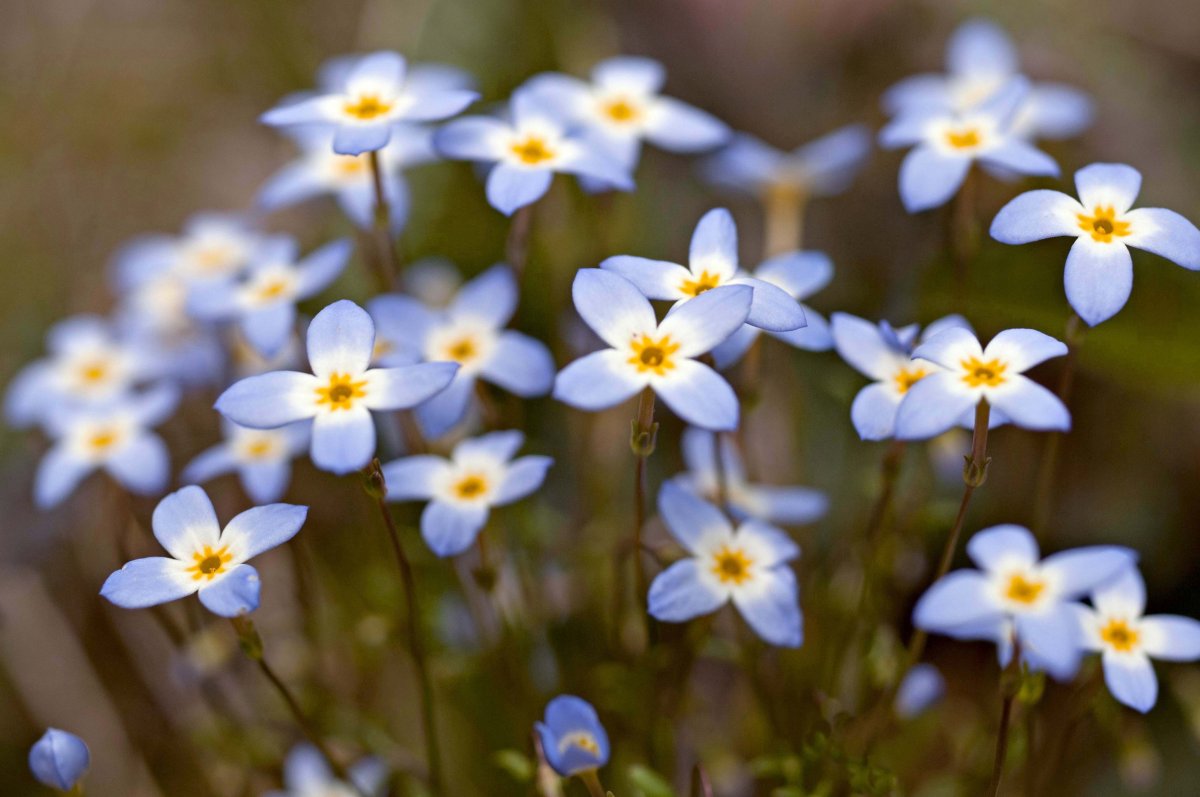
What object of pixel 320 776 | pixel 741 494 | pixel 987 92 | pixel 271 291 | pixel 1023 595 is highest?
pixel 987 92

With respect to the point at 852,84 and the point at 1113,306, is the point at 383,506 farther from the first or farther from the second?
the point at 852,84

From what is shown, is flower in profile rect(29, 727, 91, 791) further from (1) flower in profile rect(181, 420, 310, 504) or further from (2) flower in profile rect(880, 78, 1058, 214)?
(2) flower in profile rect(880, 78, 1058, 214)

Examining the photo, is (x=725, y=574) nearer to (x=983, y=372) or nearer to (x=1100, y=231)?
(x=983, y=372)

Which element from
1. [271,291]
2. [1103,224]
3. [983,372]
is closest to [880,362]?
[983,372]

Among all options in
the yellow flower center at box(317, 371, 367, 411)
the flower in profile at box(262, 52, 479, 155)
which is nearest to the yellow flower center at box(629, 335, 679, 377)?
the yellow flower center at box(317, 371, 367, 411)

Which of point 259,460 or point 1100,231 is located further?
point 259,460

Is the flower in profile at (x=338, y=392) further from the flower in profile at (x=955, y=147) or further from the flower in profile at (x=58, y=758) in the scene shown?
the flower in profile at (x=955, y=147)
